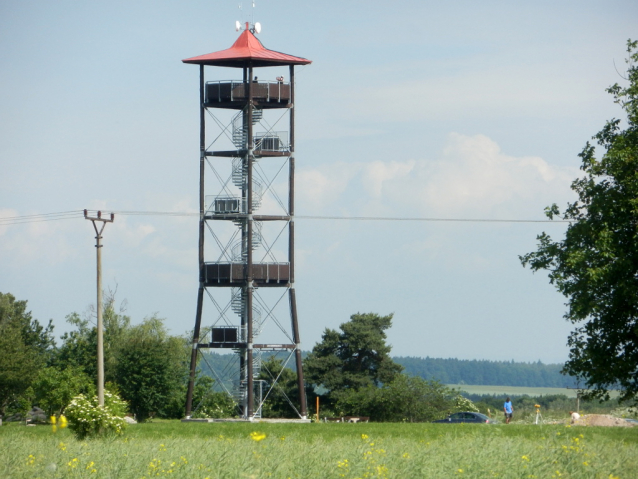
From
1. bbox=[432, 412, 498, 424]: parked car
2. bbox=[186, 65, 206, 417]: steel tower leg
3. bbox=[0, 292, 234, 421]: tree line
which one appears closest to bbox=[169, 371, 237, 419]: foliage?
bbox=[0, 292, 234, 421]: tree line

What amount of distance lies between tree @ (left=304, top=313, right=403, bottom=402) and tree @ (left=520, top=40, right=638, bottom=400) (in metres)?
32.4

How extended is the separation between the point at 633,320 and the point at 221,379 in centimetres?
2240

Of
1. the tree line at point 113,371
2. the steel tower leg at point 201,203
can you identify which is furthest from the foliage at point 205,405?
the steel tower leg at point 201,203

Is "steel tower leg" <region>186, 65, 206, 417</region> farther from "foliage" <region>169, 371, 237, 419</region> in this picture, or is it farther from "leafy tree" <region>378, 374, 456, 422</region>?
"leafy tree" <region>378, 374, 456, 422</region>

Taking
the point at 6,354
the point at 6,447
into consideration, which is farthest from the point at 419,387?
the point at 6,447

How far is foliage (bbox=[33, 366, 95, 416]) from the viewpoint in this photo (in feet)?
154

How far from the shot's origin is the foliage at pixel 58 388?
1843 inches

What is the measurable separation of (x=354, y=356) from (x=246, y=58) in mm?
26779

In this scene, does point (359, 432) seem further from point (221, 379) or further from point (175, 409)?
point (175, 409)

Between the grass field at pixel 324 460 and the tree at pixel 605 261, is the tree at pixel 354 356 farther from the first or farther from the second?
the grass field at pixel 324 460

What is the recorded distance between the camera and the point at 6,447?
57.2ft

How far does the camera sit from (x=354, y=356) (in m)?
61.5

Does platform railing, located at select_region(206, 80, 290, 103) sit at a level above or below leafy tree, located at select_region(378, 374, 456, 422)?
above

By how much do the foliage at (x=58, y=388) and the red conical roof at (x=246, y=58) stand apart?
60.1ft
